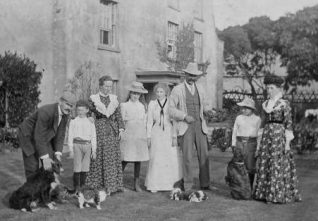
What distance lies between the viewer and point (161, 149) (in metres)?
9.24

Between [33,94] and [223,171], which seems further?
[33,94]

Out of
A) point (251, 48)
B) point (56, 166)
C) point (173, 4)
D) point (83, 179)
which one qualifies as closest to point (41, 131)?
point (56, 166)

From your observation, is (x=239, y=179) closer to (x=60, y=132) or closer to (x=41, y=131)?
(x=60, y=132)

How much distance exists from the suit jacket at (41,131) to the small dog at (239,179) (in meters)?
2.88

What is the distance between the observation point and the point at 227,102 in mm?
34656

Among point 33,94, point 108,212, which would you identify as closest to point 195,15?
point 33,94

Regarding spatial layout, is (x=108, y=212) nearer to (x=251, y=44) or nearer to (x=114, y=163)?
(x=114, y=163)

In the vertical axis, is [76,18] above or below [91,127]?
above

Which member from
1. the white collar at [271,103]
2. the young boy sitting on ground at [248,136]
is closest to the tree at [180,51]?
the young boy sitting on ground at [248,136]

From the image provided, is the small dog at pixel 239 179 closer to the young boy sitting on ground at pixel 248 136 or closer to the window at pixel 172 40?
→ the young boy sitting on ground at pixel 248 136

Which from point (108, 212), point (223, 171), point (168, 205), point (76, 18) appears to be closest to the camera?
point (108, 212)

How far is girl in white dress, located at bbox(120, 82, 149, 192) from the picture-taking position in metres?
9.22

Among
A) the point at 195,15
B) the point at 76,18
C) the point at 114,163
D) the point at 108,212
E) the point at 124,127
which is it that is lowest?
the point at 108,212

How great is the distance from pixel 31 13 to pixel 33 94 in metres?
3.30
